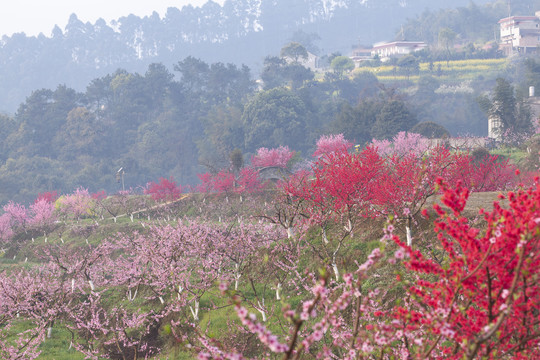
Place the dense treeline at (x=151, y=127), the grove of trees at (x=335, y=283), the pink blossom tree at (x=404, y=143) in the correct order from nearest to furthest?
the grove of trees at (x=335, y=283) → the pink blossom tree at (x=404, y=143) → the dense treeline at (x=151, y=127)

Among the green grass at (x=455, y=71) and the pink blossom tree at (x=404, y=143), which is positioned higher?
the green grass at (x=455, y=71)

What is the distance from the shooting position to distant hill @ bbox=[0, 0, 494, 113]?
137 meters

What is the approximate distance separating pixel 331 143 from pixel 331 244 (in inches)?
1471

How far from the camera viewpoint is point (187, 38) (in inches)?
6284

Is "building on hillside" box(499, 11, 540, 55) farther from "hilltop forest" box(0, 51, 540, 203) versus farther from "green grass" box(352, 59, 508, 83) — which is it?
"hilltop forest" box(0, 51, 540, 203)

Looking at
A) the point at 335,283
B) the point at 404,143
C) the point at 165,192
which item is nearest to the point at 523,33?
the point at 404,143

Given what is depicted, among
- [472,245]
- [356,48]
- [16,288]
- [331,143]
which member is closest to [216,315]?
[16,288]

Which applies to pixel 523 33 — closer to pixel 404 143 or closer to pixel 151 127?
pixel 404 143

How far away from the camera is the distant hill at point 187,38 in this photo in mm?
137375

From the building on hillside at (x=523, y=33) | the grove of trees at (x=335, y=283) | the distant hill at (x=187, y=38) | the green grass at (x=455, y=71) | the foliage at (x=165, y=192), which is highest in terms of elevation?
the distant hill at (x=187, y=38)

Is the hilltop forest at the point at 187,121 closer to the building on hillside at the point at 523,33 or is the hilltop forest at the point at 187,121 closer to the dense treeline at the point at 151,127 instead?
the dense treeline at the point at 151,127

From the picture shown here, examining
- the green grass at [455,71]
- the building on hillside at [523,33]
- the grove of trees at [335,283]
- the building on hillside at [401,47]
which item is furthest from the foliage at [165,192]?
the building on hillside at [523,33]

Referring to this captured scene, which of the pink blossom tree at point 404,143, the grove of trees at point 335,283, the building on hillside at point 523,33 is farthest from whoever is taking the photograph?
the building on hillside at point 523,33

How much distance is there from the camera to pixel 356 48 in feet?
458
